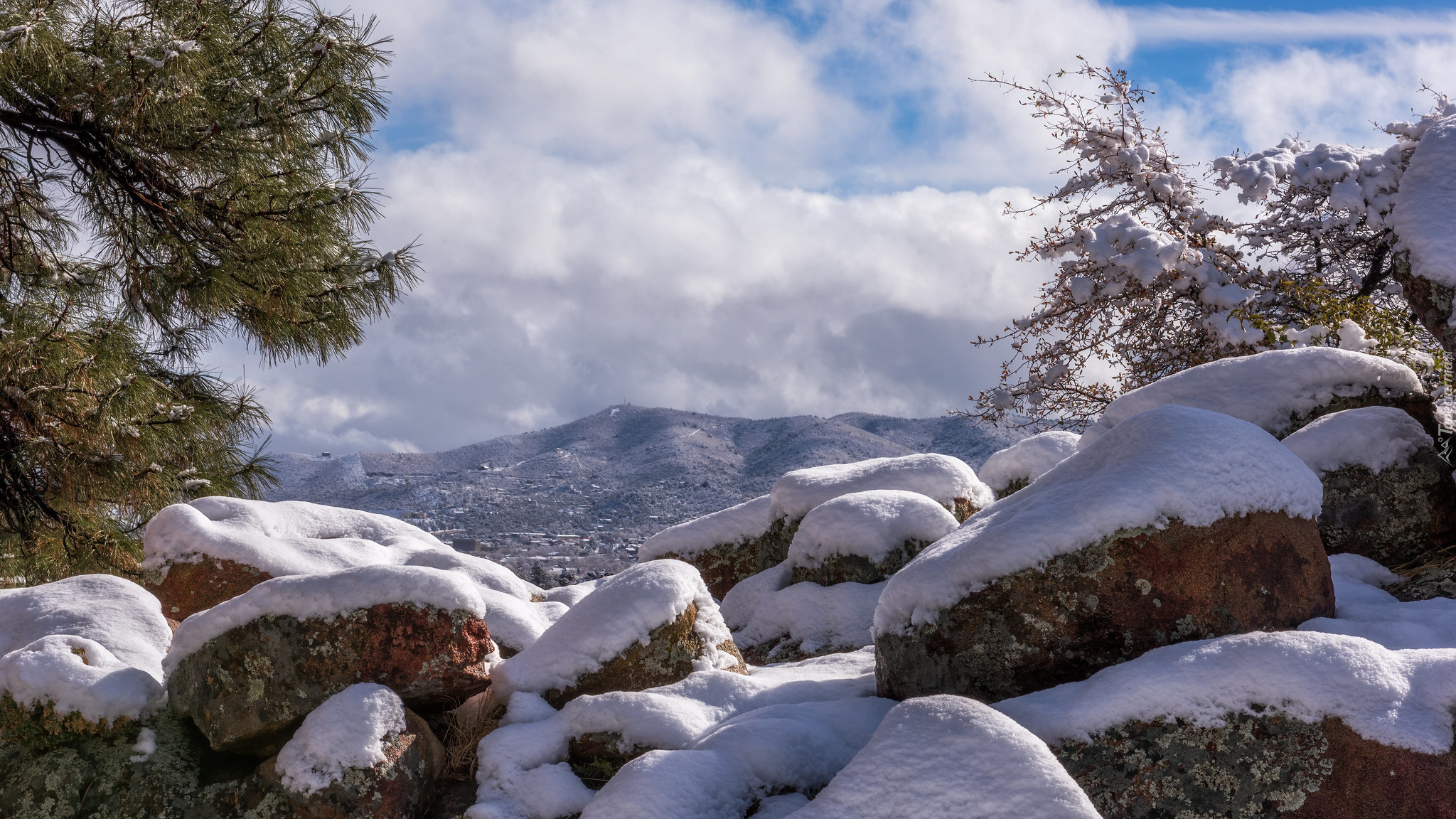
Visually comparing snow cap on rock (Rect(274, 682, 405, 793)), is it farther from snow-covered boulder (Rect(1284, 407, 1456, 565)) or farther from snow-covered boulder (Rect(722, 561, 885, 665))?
snow-covered boulder (Rect(1284, 407, 1456, 565))

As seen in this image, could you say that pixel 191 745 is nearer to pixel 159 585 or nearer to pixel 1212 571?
pixel 159 585

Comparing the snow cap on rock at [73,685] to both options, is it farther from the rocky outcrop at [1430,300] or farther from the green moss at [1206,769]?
the rocky outcrop at [1430,300]

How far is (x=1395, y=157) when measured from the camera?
28.7 feet

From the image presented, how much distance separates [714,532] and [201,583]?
4021 mm

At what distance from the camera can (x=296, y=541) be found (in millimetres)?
7012

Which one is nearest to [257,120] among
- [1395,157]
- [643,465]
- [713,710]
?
[713,710]

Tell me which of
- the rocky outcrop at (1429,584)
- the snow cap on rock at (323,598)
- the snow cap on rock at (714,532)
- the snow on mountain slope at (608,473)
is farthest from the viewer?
the snow on mountain slope at (608,473)

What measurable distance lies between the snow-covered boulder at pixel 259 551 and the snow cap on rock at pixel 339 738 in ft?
6.35

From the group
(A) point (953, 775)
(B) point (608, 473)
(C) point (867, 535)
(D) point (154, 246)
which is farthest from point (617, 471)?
(A) point (953, 775)

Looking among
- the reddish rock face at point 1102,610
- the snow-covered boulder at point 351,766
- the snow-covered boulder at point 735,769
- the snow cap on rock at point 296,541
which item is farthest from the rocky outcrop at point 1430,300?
the snow cap on rock at point 296,541

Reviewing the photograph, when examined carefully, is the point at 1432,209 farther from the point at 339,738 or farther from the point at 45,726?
the point at 45,726

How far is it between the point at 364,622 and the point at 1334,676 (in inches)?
155

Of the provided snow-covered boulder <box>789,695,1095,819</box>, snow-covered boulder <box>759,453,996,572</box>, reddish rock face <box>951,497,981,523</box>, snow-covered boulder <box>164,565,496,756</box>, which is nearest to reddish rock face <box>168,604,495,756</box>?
snow-covered boulder <box>164,565,496,756</box>

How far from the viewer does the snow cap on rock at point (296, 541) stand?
20.9ft
